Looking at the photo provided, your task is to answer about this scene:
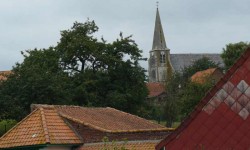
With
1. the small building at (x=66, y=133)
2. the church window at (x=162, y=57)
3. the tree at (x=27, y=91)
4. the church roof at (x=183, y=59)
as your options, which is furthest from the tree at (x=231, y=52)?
the church window at (x=162, y=57)

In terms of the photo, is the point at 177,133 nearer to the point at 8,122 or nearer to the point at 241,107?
the point at 241,107

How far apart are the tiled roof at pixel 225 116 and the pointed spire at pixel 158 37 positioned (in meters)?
126

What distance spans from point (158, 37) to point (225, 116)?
128 metres

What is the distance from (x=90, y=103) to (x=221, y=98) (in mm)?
35520

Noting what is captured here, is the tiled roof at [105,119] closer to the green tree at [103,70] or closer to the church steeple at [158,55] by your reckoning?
the green tree at [103,70]

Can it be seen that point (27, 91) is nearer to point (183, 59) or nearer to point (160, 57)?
point (183, 59)

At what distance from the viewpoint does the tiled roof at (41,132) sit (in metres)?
23.5

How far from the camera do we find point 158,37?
459 feet

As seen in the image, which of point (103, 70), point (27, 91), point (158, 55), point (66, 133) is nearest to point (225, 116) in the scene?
point (66, 133)

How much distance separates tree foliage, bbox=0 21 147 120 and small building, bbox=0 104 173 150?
63.3 ft

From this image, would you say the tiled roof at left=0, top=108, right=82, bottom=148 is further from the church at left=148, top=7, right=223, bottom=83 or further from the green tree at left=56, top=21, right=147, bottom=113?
the church at left=148, top=7, right=223, bottom=83

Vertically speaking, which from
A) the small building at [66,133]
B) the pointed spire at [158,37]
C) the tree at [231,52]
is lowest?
the small building at [66,133]

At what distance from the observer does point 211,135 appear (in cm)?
1224

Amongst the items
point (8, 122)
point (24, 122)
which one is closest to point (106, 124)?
point (24, 122)
